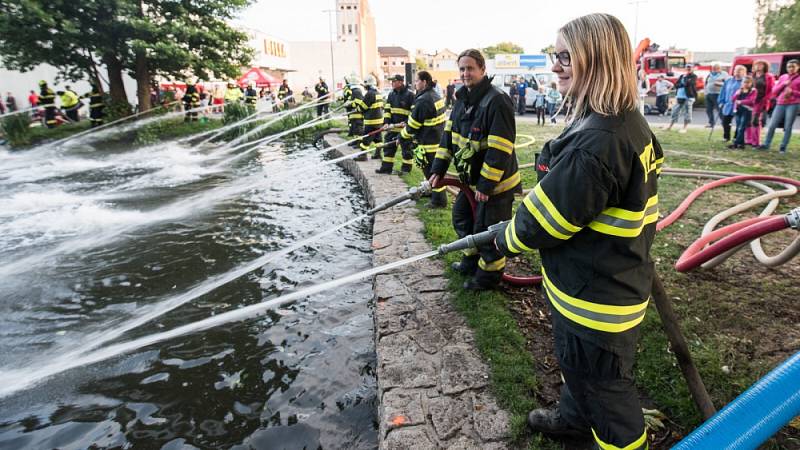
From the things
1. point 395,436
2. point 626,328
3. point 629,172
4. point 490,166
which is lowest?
point 395,436

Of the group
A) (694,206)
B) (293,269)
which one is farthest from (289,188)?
(694,206)

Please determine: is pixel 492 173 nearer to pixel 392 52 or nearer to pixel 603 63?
pixel 603 63

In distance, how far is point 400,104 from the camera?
9.82 metres

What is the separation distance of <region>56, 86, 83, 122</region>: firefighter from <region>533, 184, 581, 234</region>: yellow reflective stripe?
23166 millimetres

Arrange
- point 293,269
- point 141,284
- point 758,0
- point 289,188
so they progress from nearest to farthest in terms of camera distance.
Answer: point 141,284 → point 293,269 → point 289,188 → point 758,0

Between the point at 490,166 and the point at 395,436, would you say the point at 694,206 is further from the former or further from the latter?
the point at 395,436

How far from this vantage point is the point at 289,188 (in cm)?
955

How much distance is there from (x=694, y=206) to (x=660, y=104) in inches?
666

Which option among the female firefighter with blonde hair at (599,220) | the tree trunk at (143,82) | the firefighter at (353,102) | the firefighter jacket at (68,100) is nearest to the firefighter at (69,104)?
the firefighter jacket at (68,100)

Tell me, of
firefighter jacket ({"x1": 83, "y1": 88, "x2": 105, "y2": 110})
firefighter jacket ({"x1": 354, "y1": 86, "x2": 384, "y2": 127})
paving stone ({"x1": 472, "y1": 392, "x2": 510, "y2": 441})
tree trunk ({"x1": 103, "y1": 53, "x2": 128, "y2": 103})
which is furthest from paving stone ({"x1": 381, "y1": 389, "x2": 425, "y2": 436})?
firefighter jacket ({"x1": 83, "y1": 88, "x2": 105, "y2": 110})

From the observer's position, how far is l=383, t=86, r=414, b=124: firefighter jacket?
9719 mm

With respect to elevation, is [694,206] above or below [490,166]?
below

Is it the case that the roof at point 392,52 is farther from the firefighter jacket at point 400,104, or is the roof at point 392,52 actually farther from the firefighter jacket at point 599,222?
the firefighter jacket at point 599,222

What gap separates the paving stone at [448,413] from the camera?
2.46 meters
